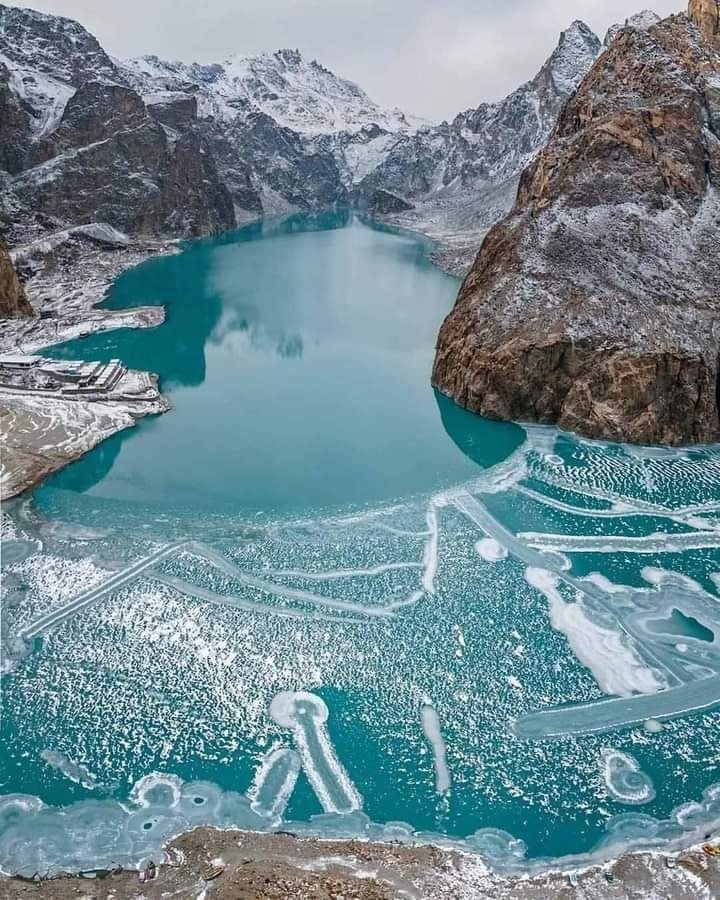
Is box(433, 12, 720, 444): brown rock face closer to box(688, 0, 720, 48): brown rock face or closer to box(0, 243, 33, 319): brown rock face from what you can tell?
box(688, 0, 720, 48): brown rock face

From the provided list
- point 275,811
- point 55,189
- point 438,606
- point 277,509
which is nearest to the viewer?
point 275,811

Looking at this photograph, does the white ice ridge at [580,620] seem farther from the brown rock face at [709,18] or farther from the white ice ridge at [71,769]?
the brown rock face at [709,18]

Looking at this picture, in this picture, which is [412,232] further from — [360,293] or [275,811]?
[275,811]

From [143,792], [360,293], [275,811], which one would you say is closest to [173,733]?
[143,792]

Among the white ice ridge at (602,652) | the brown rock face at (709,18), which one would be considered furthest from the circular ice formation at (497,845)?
the brown rock face at (709,18)

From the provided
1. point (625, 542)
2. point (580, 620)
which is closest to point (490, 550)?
point (580, 620)

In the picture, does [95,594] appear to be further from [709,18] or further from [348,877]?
[709,18]
